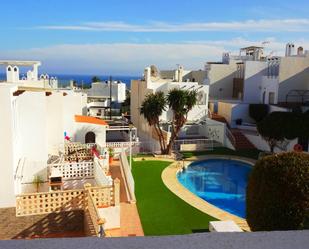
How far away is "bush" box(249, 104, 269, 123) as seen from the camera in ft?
116

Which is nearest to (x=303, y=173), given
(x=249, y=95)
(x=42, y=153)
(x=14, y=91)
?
(x=14, y=91)

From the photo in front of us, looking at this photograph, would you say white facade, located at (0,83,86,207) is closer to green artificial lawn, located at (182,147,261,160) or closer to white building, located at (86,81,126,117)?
green artificial lawn, located at (182,147,261,160)

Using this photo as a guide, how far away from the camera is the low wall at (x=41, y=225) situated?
1260 cm

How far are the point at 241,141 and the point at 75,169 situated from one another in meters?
18.6

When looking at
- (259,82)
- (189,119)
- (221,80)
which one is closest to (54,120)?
(189,119)

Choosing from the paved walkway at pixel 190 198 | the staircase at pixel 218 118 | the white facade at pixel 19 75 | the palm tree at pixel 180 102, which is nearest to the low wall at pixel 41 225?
the paved walkway at pixel 190 198

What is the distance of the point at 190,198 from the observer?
18.2 m

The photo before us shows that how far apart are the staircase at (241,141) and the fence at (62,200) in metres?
19.5

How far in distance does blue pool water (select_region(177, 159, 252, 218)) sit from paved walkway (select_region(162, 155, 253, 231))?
30.5 inches

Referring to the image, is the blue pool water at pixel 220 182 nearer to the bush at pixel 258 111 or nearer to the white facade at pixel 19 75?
the bush at pixel 258 111

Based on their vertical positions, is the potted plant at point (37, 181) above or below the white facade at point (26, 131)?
below

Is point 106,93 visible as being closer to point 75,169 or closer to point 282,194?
point 75,169

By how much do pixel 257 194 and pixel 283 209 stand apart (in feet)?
2.29

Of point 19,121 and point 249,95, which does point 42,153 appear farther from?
point 249,95
